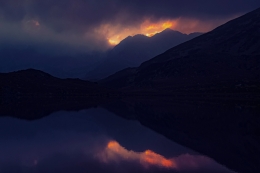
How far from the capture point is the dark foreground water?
19172 millimetres

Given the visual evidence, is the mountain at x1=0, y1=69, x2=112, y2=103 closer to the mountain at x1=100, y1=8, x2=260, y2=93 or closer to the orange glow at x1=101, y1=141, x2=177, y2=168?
the mountain at x1=100, y1=8, x2=260, y2=93

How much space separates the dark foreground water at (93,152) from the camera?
1917cm

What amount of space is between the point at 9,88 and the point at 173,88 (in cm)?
7059

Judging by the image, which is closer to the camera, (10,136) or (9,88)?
(10,136)

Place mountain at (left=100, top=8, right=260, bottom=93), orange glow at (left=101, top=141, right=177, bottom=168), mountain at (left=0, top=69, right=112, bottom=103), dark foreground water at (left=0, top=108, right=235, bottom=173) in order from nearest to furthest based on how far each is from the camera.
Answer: dark foreground water at (left=0, top=108, right=235, bottom=173) → orange glow at (left=101, top=141, right=177, bottom=168) → mountain at (left=0, top=69, right=112, bottom=103) → mountain at (left=100, top=8, right=260, bottom=93)

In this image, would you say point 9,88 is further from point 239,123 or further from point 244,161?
point 244,161

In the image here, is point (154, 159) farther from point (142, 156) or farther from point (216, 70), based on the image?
point (216, 70)

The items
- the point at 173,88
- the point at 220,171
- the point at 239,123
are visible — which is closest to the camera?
the point at 220,171

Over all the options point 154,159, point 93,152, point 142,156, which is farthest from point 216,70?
point 154,159

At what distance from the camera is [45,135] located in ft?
102

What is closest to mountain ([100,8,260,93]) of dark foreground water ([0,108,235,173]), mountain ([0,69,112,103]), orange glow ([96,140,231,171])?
mountain ([0,69,112,103])

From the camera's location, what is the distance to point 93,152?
23.4 metres

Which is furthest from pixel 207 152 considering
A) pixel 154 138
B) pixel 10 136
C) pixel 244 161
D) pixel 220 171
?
pixel 10 136

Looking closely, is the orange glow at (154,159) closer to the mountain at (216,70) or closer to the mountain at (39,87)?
the mountain at (216,70)
